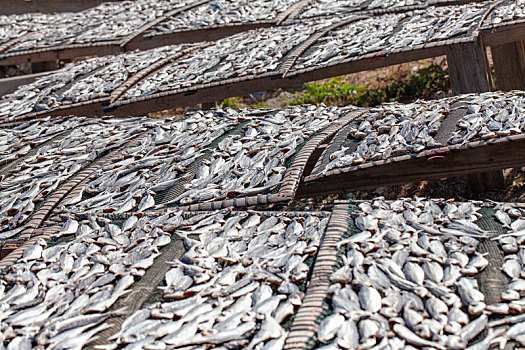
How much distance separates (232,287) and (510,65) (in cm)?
365

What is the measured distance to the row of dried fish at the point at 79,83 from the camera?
155 inches

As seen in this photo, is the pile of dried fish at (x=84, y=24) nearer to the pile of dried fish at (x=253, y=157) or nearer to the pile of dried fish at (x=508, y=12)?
the pile of dried fish at (x=253, y=157)

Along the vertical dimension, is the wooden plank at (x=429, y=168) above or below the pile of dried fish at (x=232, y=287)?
below

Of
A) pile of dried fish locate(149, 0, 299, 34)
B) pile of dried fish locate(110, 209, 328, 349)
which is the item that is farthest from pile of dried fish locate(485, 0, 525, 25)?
pile of dried fish locate(110, 209, 328, 349)

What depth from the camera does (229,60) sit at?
4172 mm

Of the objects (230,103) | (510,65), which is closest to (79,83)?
(230,103)

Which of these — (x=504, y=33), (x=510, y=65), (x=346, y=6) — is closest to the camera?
(x=504, y=33)

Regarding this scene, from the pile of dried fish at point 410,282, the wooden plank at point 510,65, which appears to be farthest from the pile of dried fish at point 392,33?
the pile of dried fish at point 410,282

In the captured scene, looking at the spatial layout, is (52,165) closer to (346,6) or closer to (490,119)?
(490,119)

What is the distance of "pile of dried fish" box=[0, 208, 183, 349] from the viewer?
5.41 ft

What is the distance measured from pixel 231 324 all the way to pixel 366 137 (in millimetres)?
1336

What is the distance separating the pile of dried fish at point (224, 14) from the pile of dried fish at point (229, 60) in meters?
0.83

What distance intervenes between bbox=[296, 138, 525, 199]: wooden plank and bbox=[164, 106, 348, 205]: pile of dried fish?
0.62ft

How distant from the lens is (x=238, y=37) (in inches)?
187
